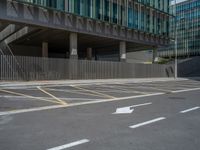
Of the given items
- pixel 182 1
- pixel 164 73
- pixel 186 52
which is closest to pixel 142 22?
pixel 164 73

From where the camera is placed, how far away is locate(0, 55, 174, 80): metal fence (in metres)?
25.5

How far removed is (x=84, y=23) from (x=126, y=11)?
828cm

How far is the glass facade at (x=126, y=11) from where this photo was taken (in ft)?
102

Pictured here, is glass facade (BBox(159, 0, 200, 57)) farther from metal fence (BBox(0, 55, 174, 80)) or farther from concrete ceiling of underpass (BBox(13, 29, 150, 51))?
metal fence (BBox(0, 55, 174, 80))

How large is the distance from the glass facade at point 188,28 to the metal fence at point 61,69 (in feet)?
156

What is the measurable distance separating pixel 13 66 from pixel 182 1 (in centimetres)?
6891

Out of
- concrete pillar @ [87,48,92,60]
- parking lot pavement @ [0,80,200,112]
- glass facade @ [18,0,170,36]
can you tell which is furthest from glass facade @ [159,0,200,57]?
parking lot pavement @ [0,80,200,112]

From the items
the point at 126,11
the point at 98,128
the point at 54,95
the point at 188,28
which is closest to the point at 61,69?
the point at 126,11

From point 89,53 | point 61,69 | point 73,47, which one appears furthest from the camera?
point 89,53

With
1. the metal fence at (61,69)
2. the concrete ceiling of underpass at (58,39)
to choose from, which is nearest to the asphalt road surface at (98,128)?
the metal fence at (61,69)

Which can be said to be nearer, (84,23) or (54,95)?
(54,95)

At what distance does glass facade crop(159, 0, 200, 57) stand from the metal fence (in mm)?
47600

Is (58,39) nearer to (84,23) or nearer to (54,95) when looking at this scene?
(84,23)

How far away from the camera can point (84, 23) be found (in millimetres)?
32875
